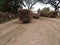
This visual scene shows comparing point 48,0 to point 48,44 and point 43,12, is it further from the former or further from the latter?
point 48,44

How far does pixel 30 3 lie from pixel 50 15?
4.36 m

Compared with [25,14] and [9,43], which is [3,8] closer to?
[25,14]

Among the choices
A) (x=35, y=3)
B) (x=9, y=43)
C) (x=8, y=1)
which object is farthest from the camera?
(x=35, y=3)

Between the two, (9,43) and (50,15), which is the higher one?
(9,43)

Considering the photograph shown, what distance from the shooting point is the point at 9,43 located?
2055 mm

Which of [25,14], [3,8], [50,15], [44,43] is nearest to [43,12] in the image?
[50,15]

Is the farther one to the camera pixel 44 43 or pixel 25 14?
pixel 25 14

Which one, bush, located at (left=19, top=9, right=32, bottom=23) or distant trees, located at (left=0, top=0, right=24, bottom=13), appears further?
distant trees, located at (left=0, top=0, right=24, bottom=13)

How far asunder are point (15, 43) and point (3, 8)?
6.01 meters

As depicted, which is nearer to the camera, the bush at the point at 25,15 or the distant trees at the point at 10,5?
the bush at the point at 25,15

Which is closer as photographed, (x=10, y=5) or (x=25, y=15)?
(x=25, y=15)

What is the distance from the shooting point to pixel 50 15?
898 cm

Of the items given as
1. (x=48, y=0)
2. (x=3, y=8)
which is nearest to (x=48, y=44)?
(x=3, y=8)

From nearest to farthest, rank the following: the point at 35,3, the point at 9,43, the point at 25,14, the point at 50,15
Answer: the point at 9,43, the point at 25,14, the point at 50,15, the point at 35,3
